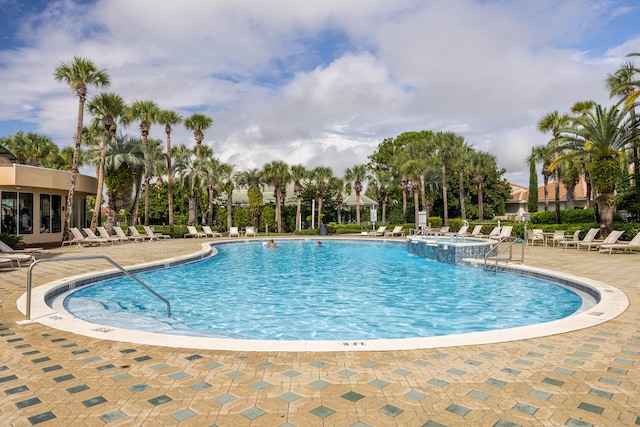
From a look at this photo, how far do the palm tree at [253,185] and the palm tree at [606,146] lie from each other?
2532 centimetres

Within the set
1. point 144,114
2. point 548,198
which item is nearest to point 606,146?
point 144,114

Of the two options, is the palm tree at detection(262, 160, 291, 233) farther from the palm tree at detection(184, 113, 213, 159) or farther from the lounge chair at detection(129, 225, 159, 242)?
the lounge chair at detection(129, 225, 159, 242)

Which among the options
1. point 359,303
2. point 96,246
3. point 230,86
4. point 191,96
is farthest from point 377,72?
point 96,246

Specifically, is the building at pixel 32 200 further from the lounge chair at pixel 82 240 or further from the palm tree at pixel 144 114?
the palm tree at pixel 144 114

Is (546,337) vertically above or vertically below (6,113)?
below

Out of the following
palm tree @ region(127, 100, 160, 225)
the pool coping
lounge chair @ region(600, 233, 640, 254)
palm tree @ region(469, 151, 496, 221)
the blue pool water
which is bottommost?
the blue pool water

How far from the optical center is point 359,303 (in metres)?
9.16

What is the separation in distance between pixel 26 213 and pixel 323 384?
888 inches

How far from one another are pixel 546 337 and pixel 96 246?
21776 mm

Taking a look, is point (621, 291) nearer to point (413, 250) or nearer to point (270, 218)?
point (413, 250)

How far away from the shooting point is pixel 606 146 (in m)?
19.2

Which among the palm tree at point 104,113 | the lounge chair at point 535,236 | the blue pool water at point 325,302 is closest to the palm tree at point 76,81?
the palm tree at point 104,113

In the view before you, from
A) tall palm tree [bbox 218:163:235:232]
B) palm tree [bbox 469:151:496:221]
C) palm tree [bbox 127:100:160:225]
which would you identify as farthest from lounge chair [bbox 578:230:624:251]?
palm tree [bbox 127:100:160:225]

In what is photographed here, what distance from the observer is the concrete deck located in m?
2.97
